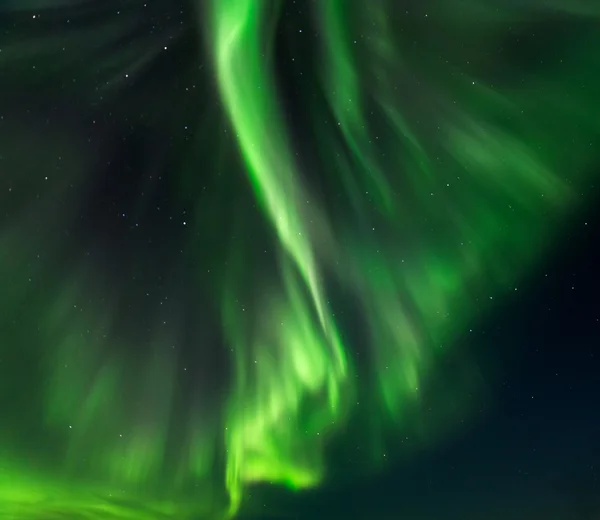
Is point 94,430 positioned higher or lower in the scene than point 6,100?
lower

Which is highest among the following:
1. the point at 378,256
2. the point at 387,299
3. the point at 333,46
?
the point at 333,46

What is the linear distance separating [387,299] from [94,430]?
0.81 m

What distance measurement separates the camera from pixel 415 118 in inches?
52.9

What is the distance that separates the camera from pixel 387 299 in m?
1.43

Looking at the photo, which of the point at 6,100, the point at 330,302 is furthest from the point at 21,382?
the point at 330,302

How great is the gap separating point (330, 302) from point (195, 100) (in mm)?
592

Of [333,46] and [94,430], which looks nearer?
[333,46]

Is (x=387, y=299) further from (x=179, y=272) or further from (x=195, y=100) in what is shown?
(x=195, y=100)

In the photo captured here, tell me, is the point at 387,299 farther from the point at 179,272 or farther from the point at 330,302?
the point at 179,272

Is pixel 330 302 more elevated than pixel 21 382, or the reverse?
pixel 21 382

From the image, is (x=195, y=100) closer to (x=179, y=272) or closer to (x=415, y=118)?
(x=179, y=272)

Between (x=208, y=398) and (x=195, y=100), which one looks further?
(x=208, y=398)

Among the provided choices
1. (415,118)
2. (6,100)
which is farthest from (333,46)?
(6,100)

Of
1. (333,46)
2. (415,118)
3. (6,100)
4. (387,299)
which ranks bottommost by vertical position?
(387,299)
